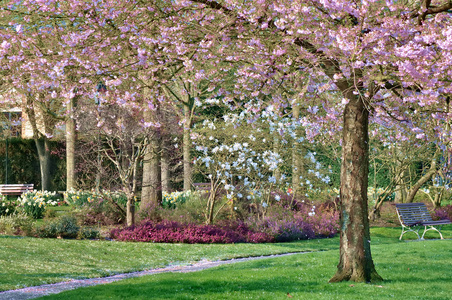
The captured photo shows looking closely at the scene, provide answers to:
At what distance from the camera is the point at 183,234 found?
12.2m

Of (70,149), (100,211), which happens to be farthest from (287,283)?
(70,149)

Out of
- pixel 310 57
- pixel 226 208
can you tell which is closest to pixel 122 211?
pixel 226 208

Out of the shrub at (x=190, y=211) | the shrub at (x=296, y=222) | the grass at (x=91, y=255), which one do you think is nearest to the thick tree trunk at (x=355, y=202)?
the grass at (x=91, y=255)

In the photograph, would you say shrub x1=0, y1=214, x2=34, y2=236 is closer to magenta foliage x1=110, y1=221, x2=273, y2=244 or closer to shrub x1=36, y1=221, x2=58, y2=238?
shrub x1=36, y1=221, x2=58, y2=238

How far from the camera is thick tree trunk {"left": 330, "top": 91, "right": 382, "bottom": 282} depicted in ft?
21.9

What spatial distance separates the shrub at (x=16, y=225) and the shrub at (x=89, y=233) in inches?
51.8

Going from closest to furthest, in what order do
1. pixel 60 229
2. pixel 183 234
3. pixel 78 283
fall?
pixel 78 283
pixel 60 229
pixel 183 234

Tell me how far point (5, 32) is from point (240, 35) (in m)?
4.53

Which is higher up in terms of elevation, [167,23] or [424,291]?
[167,23]

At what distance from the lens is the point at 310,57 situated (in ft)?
21.6

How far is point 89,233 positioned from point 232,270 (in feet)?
17.1

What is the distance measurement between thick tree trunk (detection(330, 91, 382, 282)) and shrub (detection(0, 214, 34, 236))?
27.8 ft

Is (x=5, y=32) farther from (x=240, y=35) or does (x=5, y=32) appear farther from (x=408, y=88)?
(x=408, y=88)

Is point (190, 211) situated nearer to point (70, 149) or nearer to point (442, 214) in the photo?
point (70, 149)
